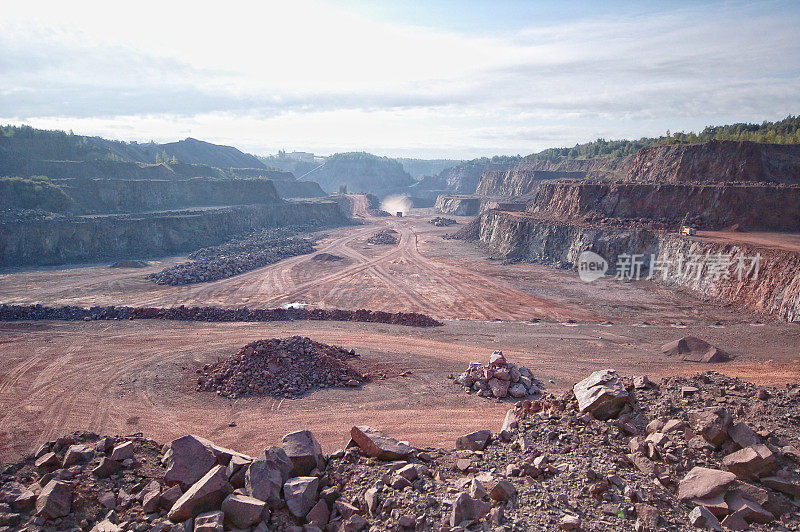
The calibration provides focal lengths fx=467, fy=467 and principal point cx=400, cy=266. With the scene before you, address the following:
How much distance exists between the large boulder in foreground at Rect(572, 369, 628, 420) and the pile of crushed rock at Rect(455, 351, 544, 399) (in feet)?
14.1

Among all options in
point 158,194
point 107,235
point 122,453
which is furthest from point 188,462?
point 158,194

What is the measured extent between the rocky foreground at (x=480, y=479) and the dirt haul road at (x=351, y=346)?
126 inches

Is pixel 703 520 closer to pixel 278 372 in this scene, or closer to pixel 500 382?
pixel 500 382

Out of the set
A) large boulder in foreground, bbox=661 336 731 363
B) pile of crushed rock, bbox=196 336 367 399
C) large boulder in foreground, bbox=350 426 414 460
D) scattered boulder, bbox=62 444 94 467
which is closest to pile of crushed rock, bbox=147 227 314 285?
pile of crushed rock, bbox=196 336 367 399

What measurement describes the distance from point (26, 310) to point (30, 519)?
759 inches

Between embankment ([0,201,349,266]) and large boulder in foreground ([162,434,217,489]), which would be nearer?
large boulder in foreground ([162,434,217,489])

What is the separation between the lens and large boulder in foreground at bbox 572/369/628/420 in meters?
8.65

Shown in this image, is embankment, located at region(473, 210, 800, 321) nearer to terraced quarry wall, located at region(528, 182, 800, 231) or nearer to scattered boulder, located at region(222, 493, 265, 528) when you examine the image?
terraced quarry wall, located at region(528, 182, 800, 231)

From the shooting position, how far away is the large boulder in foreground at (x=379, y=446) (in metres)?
7.81

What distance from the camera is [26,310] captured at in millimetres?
21547

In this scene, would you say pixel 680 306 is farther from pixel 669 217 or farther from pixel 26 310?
pixel 26 310

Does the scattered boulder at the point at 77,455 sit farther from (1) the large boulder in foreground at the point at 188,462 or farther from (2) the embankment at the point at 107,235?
(2) the embankment at the point at 107,235

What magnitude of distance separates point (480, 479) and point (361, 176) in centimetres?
13400

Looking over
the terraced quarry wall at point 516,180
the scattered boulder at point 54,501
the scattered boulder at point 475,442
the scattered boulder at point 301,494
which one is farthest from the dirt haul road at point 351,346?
the terraced quarry wall at point 516,180
